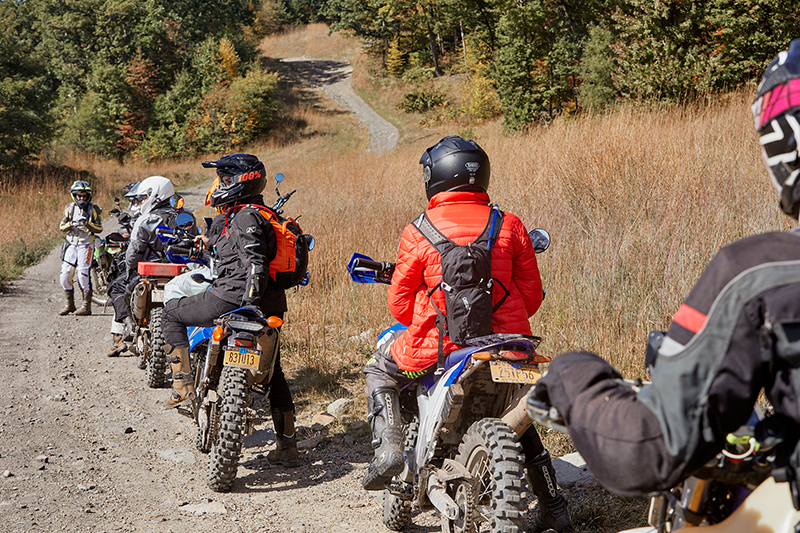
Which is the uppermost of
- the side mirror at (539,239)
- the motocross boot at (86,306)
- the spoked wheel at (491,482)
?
the side mirror at (539,239)

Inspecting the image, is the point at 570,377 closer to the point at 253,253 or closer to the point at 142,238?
the point at 253,253

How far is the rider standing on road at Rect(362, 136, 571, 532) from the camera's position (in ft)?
11.2

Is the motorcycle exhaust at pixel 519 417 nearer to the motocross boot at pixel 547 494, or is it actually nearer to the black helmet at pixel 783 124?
the motocross boot at pixel 547 494

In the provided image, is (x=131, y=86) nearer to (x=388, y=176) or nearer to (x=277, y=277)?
(x=388, y=176)

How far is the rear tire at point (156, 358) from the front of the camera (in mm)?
6859

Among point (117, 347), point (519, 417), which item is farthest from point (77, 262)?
point (519, 417)

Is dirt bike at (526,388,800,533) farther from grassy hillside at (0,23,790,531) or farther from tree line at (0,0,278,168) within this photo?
tree line at (0,0,278,168)

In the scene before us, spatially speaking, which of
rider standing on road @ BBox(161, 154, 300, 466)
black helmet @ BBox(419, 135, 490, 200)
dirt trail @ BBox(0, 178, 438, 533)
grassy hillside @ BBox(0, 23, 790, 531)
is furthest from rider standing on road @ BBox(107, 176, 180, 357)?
black helmet @ BBox(419, 135, 490, 200)

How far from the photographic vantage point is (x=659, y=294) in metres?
5.58

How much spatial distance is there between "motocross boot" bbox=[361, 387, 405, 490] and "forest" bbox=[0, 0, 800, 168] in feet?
32.6

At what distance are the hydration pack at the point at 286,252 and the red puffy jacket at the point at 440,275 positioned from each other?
5.80 ft

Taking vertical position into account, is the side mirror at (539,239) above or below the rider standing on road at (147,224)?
above

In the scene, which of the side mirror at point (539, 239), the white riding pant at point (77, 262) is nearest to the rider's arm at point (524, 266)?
the side mirror at point (539, 239)

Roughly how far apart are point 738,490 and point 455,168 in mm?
2312
